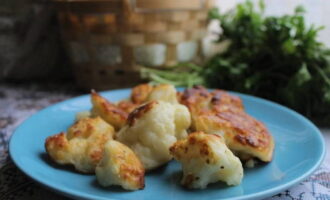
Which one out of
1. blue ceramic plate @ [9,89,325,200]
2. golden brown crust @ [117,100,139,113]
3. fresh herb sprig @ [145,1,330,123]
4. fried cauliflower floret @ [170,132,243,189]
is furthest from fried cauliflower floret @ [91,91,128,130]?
fresh herb sprig @ [145,1,330,123]

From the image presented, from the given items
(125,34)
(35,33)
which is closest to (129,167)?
(125,34)

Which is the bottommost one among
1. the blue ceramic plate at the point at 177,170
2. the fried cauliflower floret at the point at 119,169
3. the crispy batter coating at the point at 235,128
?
the blue ceramic plate at the point at 177,170

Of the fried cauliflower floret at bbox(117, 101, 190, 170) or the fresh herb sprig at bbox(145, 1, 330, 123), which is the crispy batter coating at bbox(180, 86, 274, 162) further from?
the fresh herb sprig at bbox(145, 1, 330, 123)

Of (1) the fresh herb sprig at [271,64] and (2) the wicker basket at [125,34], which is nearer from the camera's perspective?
(1) the fresh herb sprig at [271,64]

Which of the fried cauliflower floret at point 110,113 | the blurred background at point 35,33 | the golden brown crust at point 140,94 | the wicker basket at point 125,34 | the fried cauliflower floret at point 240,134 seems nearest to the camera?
the fried cauliflower floret at point 240,134

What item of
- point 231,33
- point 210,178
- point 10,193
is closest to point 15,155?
point 10,193

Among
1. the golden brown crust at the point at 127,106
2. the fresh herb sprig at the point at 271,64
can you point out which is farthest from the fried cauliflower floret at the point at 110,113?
the fresh herb sprig at the point at 271,64

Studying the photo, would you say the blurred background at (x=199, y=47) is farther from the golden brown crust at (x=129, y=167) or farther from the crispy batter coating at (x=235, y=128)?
the golden brown crust at (x=129, y=167)
